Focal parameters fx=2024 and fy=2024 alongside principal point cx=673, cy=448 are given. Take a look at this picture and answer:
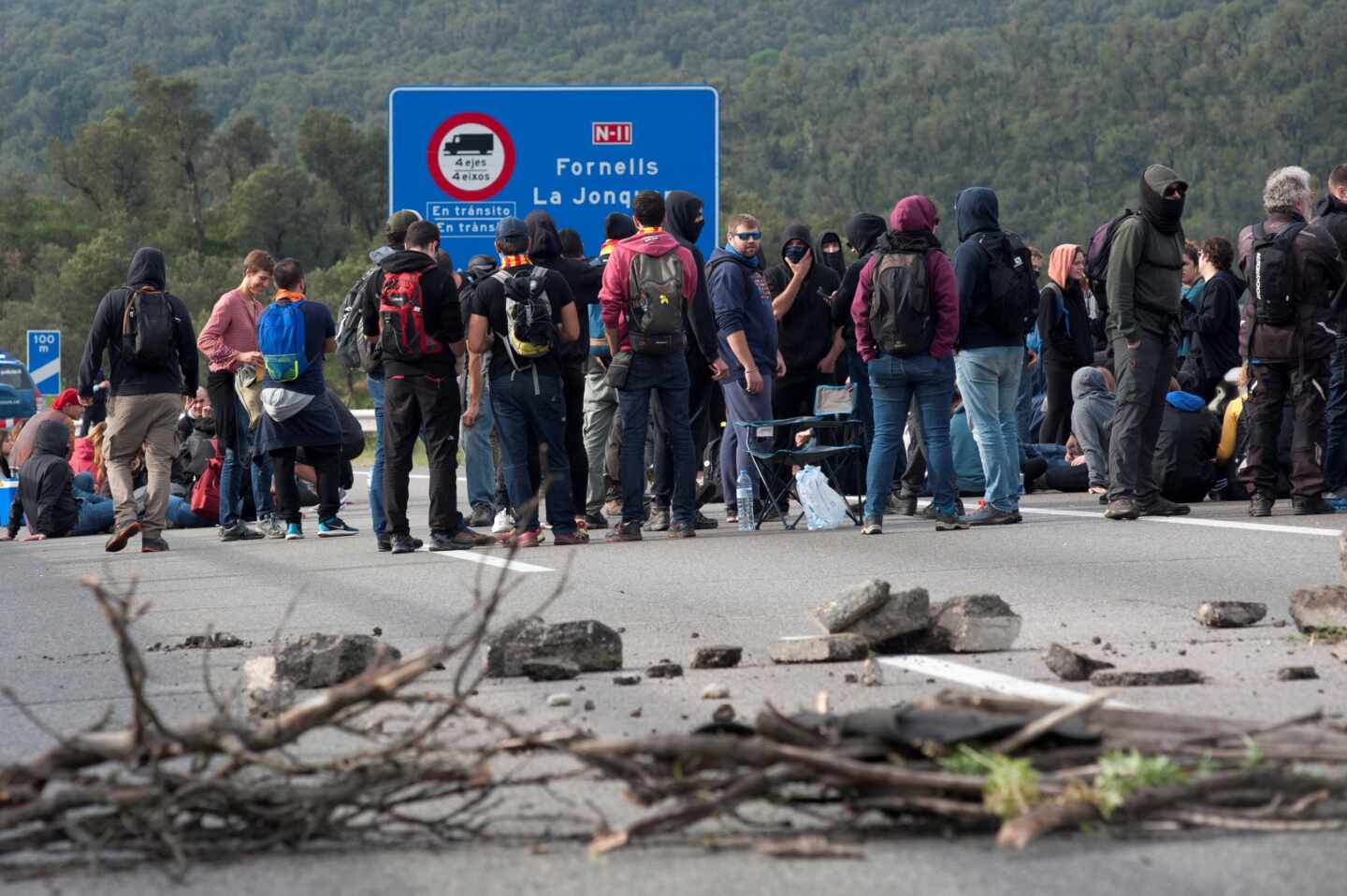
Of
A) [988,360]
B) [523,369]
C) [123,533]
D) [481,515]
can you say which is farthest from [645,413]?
[123,533]

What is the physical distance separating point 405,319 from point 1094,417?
5644 mm

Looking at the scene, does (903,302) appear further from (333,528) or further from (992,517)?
(333,528)

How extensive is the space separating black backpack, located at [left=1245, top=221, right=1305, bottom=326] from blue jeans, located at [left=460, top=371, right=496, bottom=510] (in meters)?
5.48

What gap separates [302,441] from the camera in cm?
1419

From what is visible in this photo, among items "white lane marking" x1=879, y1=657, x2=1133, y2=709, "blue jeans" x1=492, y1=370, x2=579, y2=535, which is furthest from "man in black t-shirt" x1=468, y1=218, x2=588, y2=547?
"white lane marking" x1=879, y1=657, x2=1133, y2=709

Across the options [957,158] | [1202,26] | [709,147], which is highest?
[1202,26]

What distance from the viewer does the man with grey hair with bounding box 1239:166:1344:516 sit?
41.8 ft

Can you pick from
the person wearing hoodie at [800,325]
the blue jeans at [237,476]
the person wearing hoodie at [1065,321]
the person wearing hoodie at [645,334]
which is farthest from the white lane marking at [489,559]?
the person wearing hoodie at [1065,321]

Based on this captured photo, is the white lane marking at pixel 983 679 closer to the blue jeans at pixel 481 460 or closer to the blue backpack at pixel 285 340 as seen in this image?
the blue backpack at pixel 285 340

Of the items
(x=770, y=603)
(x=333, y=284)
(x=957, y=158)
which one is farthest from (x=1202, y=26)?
(x=770, y=603)

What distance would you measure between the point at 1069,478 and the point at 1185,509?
3364 mm

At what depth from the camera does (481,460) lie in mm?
14984

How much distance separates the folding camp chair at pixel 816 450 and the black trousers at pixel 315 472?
3.09m

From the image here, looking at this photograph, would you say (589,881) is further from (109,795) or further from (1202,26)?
(1202,26)
